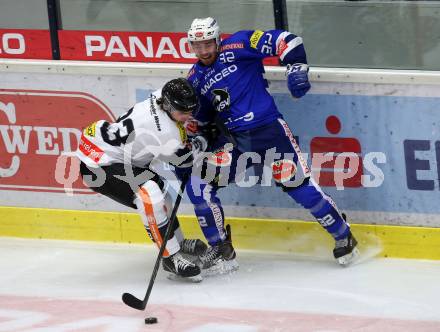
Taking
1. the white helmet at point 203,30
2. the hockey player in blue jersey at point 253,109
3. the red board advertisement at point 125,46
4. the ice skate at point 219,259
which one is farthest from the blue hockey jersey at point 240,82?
the ice skate at point 219,259

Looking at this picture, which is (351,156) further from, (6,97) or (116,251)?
(6,97)

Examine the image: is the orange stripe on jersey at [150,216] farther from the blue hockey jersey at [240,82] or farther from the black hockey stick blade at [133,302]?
the blue hockey jersey at [240,82]

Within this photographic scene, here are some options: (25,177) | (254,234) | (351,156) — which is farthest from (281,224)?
(25,177)

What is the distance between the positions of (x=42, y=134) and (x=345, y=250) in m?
2.15

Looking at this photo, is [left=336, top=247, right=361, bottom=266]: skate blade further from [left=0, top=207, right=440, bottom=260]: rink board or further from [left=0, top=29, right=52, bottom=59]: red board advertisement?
[left=0, top=29, right=52, bottom=59]: red board advertisement

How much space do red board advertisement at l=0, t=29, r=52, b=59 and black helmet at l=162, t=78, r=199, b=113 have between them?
1.43 metres

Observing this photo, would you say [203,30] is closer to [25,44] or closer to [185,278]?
[185,278]

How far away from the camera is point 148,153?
605cm

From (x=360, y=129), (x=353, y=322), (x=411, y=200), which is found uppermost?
(x=360, y=129)

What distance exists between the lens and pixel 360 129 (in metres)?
6.36

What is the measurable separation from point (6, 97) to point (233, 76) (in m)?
1.71

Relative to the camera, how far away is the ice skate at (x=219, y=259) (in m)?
6.35

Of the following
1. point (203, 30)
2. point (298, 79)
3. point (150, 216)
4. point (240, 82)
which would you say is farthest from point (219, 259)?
point (203, 30)

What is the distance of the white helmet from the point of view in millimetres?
6074
